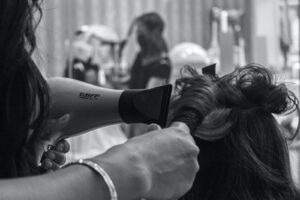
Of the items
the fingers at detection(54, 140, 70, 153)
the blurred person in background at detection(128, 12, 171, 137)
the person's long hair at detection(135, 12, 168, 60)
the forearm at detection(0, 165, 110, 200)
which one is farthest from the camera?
the person's long hair at detection(135, 12, 168, 60)

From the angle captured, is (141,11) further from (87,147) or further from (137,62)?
(87,147)

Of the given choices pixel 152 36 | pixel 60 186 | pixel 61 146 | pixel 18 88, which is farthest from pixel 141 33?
pixel 60 186

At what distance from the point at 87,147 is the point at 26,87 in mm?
1766

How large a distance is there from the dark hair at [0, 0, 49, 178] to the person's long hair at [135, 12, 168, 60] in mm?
1869

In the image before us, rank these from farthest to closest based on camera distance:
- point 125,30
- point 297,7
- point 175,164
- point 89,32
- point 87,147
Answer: point 125,30
point 297,7
point 89,32
point 87,147
point 175,164

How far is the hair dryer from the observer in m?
0.65

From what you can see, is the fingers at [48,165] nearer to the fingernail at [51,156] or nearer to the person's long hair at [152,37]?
the fingernail at [51,156]

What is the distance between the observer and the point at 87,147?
7.61 feet

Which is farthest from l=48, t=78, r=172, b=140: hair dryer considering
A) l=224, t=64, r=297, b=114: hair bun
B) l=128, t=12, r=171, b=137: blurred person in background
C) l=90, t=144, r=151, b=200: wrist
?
l=128, t=12, r=171, b=137: blurred person in background

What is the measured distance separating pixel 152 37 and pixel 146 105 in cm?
189

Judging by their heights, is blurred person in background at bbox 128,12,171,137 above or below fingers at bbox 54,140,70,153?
below

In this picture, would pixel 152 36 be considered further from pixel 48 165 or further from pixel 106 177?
pixel 106 177

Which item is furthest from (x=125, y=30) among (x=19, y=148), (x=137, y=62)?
(x=19, y=148)

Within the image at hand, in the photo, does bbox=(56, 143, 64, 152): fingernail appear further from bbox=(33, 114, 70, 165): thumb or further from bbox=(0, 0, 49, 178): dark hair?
bbox=(0, 0, 49, 178): dark hair
